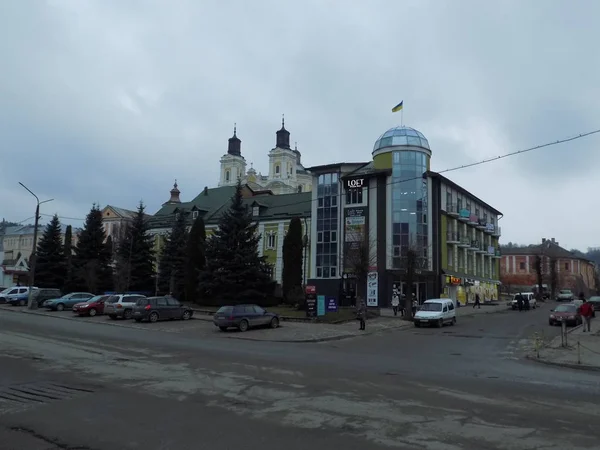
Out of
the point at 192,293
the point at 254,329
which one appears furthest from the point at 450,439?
the point at 192,293

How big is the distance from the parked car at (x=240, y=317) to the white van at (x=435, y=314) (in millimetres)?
10463

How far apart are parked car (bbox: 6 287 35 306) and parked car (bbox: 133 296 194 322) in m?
20.3

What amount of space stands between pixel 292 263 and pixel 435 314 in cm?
1977

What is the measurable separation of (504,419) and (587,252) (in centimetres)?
18770

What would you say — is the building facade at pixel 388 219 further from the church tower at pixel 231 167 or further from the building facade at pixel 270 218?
the church tower at pixel 231 167

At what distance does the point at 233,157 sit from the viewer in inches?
4948

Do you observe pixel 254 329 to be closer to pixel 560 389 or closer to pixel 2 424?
pixel 560 389

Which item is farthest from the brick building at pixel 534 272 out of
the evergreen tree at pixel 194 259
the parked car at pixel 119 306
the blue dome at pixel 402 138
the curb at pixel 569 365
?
the curb at pixel 569 365

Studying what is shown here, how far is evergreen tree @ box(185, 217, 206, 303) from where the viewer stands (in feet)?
171

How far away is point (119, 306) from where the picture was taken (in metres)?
35.4

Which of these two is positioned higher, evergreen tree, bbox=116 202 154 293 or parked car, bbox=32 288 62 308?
evergreen tree, bbox=116 202 154 293

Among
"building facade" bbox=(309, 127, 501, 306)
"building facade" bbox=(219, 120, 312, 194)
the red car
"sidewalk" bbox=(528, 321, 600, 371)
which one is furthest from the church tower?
"sidewalk" bbox=(528, 321, 600, 371)

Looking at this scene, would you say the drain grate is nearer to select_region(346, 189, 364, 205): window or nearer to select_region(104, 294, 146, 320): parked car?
select_region(104, 294, 146, 320): parked car

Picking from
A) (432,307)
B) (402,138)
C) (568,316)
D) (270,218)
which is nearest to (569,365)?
(432,307)
